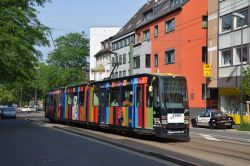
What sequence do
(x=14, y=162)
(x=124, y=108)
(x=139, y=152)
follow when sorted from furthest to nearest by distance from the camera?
(x=124, y=108)
(x=139, y=152)
(x=14, y=162)

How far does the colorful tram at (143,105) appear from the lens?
68.7 feet

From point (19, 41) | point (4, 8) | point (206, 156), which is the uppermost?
point (4, 8)

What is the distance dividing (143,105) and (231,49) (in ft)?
71.4

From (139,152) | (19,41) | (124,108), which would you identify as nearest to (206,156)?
(139,152)

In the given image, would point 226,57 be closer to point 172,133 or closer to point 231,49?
point 231,49

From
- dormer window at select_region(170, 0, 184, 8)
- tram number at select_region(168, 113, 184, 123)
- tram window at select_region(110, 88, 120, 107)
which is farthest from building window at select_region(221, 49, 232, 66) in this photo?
tram number at select_region(168, 113, 184, 123)

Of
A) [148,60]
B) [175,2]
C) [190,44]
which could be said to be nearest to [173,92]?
[190,44]

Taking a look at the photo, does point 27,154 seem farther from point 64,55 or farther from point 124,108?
point 64,55

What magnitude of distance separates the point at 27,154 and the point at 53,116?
1061 inches

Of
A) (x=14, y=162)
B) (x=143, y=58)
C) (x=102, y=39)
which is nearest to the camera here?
(x=14, y=162)

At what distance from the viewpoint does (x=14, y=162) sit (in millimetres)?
13117

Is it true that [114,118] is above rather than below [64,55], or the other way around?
below

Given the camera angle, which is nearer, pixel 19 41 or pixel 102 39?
pixel 19 41

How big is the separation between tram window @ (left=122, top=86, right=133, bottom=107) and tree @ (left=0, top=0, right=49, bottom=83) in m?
10.2
